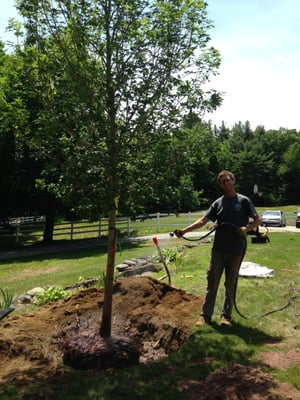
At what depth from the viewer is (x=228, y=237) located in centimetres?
484

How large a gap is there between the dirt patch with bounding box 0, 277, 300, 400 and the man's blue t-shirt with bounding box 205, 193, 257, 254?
1.10m

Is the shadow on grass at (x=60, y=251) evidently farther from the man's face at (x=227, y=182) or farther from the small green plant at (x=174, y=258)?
the man's face at (x=227, y=182)

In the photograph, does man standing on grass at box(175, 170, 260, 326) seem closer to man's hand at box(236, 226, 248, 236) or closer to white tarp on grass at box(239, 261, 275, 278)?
man's hand at box(236, 226, 248, 236)

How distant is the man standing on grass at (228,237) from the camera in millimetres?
4809

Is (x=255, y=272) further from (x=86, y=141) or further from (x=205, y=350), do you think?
(x=86, y=141)

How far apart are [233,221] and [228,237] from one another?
8.2 inches

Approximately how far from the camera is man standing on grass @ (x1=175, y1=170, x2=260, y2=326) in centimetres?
481

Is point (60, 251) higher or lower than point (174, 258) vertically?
lower

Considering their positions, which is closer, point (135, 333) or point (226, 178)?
point (226, 178)

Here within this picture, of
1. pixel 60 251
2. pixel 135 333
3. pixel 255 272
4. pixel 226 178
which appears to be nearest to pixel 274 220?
pixel 60 251

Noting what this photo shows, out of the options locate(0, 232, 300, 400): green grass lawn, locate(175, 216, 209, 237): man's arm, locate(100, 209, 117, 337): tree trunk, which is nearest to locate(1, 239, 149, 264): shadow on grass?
locate(0, 232, 300, 400): green grass lawn

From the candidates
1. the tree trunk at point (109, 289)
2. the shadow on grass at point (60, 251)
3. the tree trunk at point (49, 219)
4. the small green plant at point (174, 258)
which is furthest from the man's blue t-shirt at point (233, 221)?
the tree trunk at point (49, 219)

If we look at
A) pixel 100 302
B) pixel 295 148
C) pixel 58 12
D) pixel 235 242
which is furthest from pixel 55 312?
pixel 295 148

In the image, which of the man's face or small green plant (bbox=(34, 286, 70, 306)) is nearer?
the man's face
